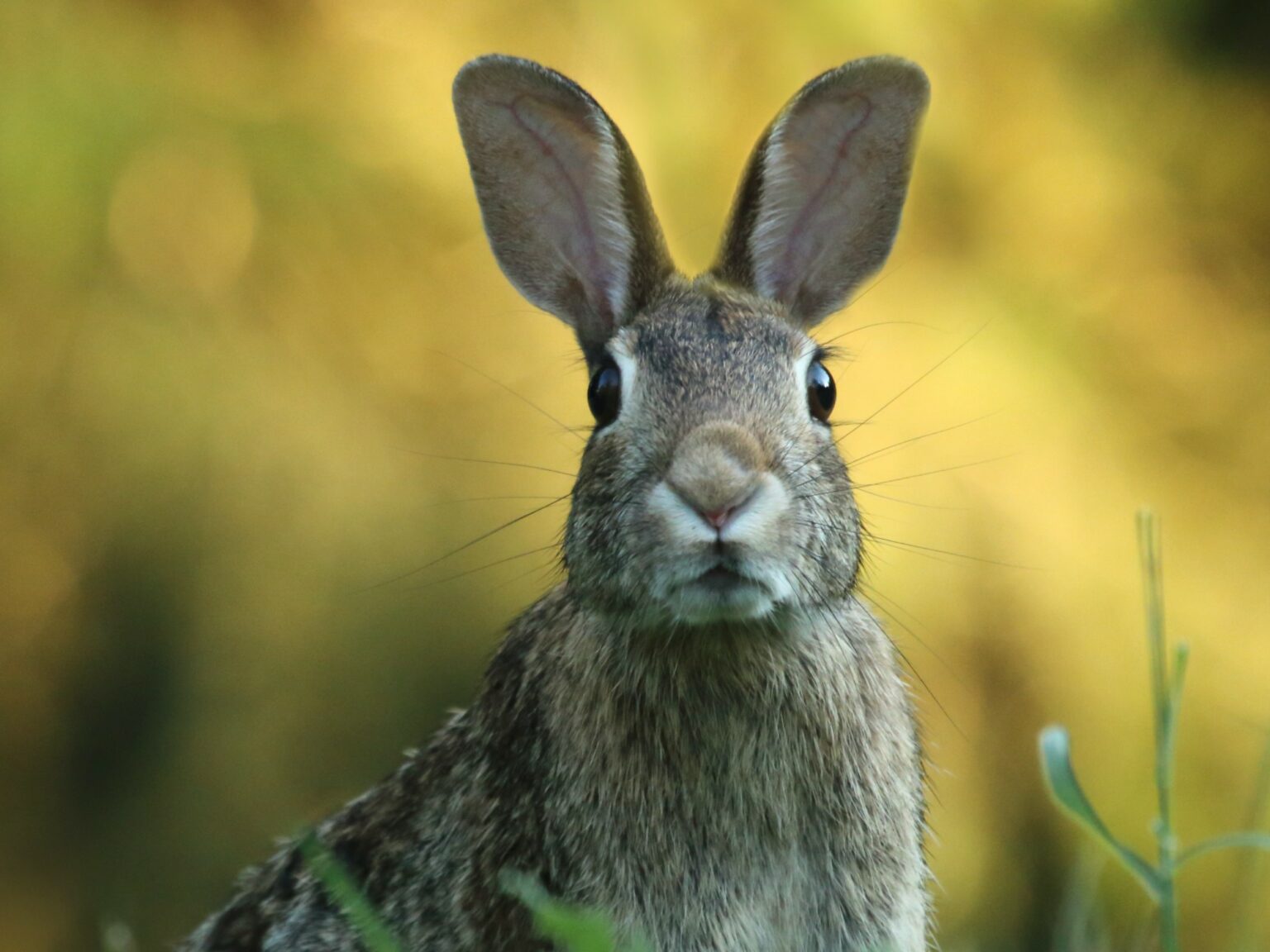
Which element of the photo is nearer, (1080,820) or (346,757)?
(1080,820)

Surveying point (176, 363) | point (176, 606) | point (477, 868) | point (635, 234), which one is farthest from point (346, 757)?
point (635, 234)

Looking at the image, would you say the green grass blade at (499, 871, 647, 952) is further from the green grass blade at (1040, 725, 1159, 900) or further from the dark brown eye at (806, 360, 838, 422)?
the dark brown eye at (806, 360, 838, 422)

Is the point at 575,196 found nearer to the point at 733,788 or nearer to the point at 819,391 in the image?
the point at 819,391

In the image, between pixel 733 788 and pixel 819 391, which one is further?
pixel 819 391

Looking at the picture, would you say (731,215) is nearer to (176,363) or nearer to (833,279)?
(833,279)

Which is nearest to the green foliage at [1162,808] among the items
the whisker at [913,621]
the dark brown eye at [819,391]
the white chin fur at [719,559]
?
the white chin fur at [719,559]

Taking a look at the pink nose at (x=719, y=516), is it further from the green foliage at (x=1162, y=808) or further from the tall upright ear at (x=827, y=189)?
the tall upright ear at (x=827, y=189)

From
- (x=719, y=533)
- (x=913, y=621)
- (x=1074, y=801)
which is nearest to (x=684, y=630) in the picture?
(x=719, y=533)

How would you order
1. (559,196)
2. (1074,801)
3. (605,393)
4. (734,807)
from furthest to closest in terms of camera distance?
1. (559,196)
2. (605,393)
3. (734,807)
4. (1074,801)
